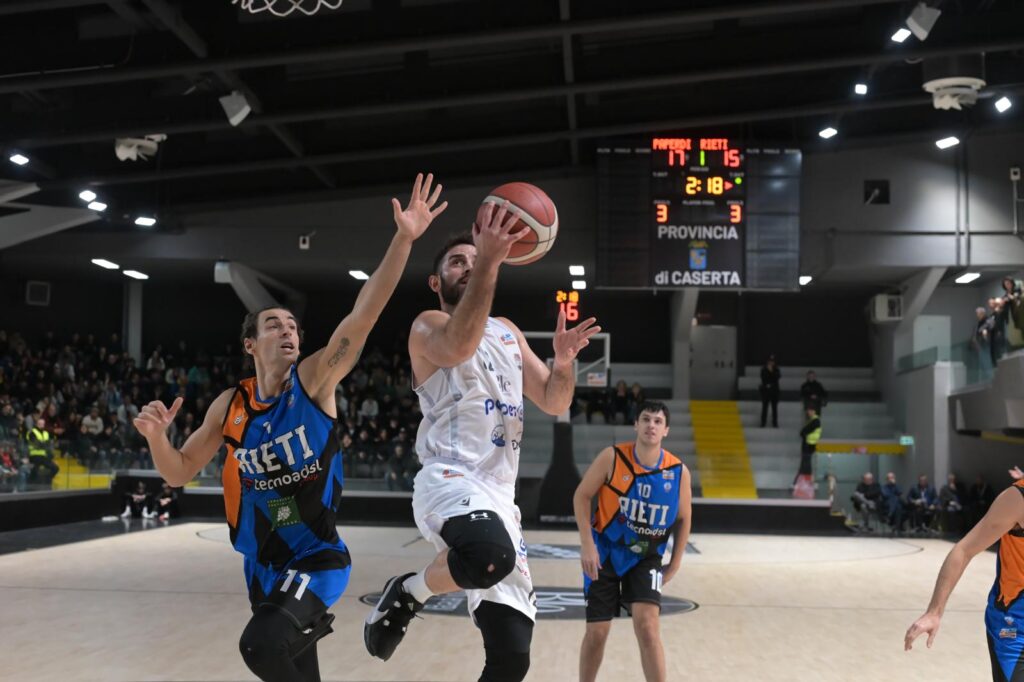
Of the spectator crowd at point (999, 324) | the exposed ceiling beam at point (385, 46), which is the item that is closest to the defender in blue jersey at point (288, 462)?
the exposed ceiling beam at point (385, 46)

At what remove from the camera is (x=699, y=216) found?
19312mm

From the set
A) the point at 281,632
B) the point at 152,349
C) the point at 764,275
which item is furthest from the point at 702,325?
the point at 281,632

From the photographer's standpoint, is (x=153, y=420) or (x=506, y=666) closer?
(x=506, y=666)

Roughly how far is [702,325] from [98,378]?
15.4 m

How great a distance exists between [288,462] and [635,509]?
2512 mm

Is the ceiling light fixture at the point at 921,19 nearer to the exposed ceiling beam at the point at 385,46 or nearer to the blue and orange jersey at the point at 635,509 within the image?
the exposed ceiling beam at the point at 385,46

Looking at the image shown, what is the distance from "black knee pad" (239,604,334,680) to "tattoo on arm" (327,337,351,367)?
3.17ft

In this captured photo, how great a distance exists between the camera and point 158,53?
Answer: 613 inches

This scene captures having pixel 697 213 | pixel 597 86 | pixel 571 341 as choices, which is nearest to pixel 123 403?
pixel 597 86

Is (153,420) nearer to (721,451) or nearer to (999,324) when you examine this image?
(999,324)

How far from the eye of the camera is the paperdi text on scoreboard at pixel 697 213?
63.0 feet

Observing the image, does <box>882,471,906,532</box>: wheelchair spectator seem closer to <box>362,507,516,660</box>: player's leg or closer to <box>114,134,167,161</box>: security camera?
<box>114,134,167,161</box>: security camera

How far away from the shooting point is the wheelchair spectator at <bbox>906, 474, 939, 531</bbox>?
69.4ft

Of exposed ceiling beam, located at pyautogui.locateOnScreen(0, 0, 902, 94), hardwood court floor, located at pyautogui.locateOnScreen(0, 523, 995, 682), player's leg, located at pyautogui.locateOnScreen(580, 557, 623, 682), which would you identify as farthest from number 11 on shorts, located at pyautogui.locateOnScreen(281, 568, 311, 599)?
exposed ceiling beam, located at pyautogui.locateOnScreen(0, 0, 902, 94)
